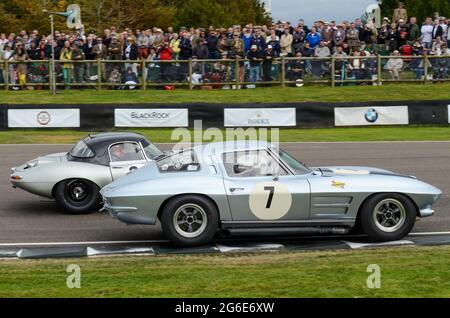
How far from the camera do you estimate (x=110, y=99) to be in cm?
2652

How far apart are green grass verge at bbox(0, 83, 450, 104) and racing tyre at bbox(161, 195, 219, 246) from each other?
17103 millimetres

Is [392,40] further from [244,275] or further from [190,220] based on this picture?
[244,275]

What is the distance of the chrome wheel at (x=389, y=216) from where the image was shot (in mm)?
9281

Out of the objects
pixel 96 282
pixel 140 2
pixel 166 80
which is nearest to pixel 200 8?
pixel 140 2

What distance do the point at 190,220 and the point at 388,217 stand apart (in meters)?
2.40

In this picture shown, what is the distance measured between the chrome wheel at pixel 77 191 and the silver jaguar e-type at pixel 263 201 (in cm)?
220

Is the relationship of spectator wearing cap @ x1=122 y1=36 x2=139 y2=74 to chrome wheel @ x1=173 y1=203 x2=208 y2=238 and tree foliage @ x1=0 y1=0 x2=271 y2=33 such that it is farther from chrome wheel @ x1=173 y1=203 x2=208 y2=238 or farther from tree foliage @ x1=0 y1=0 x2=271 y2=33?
tree foliage @ x1=0 y1=0 x2=271 y2=33

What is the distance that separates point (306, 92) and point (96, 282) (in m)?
20.3

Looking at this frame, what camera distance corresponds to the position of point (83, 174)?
11.4 m

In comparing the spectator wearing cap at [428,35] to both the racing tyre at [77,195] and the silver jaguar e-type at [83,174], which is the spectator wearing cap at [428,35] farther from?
the racing tyre at [77,195]

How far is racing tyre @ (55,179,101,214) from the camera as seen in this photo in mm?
11477

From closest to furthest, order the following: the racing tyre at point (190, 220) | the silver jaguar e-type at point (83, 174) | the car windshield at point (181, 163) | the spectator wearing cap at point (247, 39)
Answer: the racing tyre at point (190, 220) < the car windshield at point (181, 163) < the silver jaguar e-type at point (83, 174) < the spectator wearing cap at point (247, 39)

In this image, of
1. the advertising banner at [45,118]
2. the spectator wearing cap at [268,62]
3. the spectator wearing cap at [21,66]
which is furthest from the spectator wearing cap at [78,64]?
the spectator wearing cap at [268,62]

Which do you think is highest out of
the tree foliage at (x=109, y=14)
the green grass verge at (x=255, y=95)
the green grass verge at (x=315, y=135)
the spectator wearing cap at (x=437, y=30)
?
the tree foliage at (x=109, y=14)
